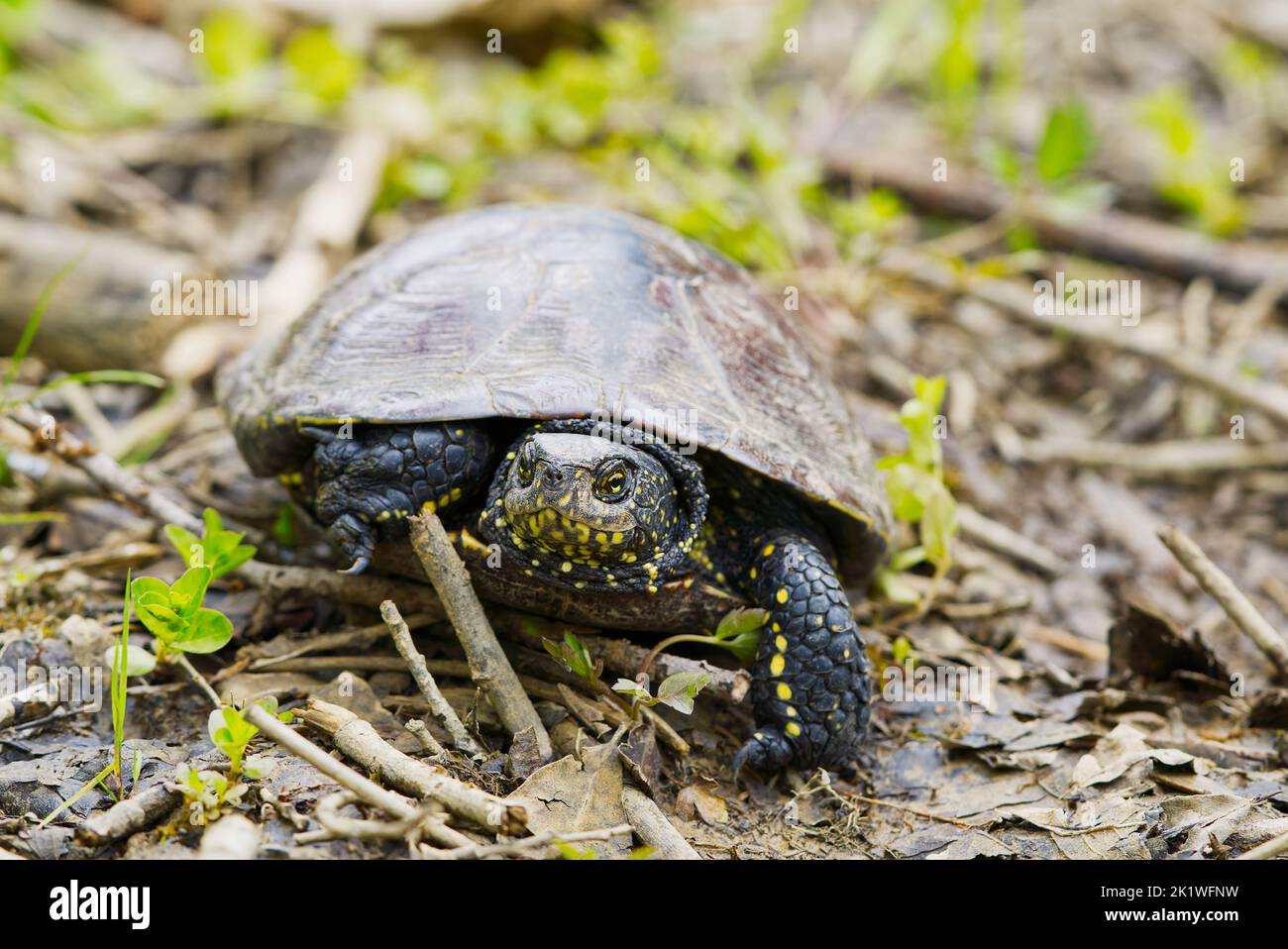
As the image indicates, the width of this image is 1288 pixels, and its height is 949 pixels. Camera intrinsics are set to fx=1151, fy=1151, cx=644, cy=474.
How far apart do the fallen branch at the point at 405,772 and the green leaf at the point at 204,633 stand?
1.02 ft

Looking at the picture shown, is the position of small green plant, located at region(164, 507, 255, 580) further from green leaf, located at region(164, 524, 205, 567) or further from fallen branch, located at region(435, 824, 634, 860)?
fallen branch, located at region(435, 824, 634, 860)

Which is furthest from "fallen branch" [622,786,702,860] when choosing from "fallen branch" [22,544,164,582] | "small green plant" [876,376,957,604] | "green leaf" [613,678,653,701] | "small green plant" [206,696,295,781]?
"fallen branch" [22,544,164,582]

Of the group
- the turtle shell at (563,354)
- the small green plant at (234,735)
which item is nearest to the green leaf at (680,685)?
the turtle shell at (563,354)

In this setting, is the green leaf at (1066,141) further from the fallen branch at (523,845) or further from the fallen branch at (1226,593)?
the fallen branch at (523,845)

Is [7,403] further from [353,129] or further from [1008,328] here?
[1008,328]

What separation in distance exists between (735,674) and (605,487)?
2.38ft

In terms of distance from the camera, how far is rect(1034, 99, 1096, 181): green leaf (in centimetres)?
661

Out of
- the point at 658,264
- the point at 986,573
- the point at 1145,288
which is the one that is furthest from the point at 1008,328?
the point at 658,264

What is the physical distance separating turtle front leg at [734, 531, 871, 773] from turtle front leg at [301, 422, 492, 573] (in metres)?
1.00

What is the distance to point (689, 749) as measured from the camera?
3486 mm

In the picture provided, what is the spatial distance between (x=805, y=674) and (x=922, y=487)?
115cm

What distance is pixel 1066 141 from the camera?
263 inches

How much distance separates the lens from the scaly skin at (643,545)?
10.6ft

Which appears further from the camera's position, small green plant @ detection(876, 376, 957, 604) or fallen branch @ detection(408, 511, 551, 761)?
small green plant @ detection(876, 376, 957, 604)
